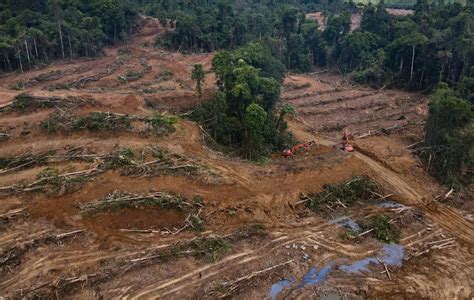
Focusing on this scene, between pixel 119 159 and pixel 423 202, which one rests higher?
pixel 119 159

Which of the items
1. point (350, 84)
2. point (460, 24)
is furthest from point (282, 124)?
point (460, 24)

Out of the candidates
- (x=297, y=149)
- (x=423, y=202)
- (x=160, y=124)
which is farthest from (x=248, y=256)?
(x=297, y=149)

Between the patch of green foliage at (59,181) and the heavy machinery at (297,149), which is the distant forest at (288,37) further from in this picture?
the patch of green foliage at (59,181)

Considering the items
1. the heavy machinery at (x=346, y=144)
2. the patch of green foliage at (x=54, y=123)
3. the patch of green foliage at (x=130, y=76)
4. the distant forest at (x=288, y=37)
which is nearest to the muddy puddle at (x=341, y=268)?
the heavy machinery at (x=346, y=144)

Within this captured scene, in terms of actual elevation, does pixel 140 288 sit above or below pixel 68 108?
below

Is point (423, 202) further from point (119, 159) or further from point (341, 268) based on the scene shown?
point (119, 159)

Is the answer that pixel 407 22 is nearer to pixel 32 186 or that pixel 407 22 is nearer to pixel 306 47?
pixel 306 47
